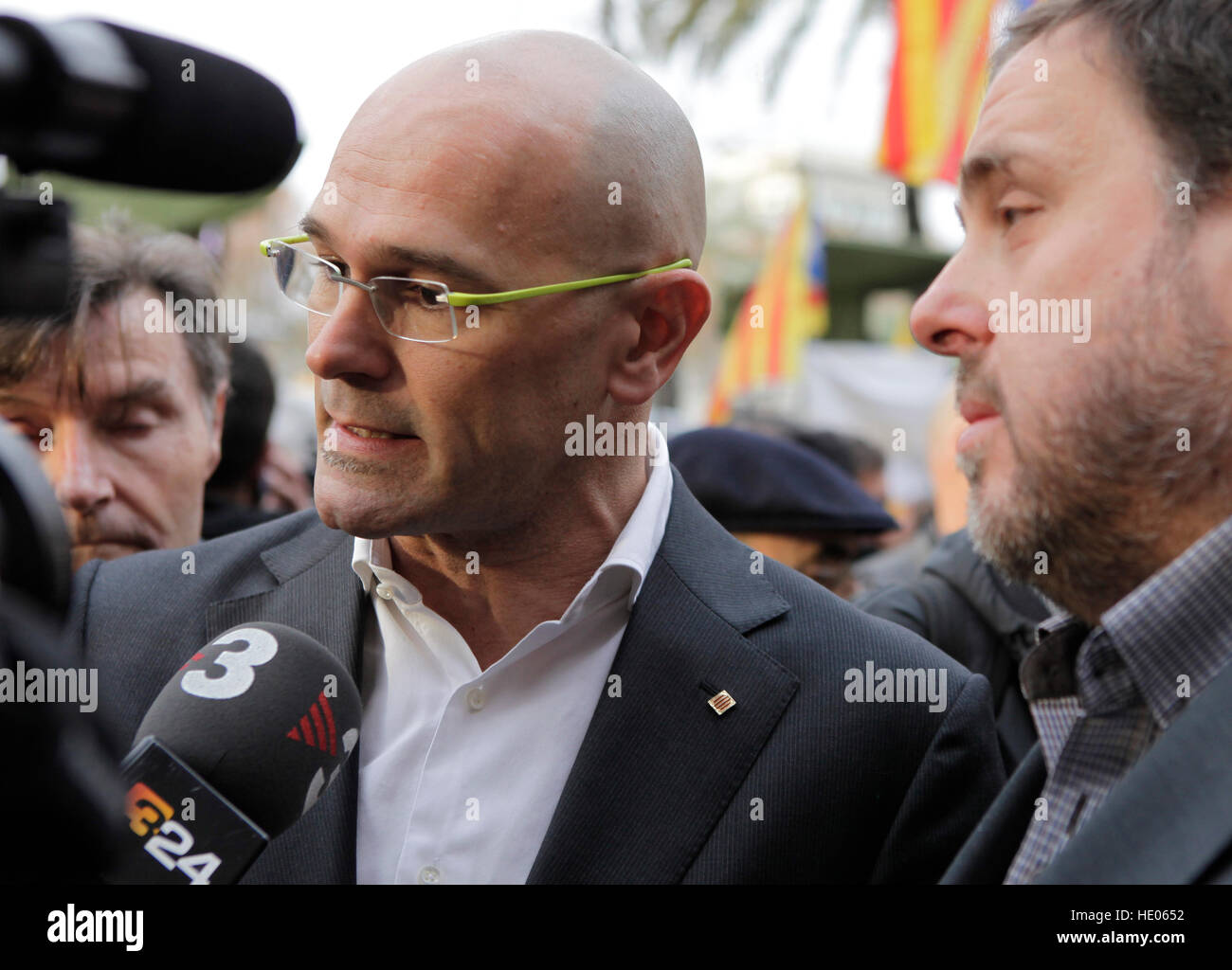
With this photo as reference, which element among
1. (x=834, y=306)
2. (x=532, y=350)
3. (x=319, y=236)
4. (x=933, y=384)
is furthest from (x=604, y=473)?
(x=834, y=306)

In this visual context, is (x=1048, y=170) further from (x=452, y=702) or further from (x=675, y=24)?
(x=675, y=24)

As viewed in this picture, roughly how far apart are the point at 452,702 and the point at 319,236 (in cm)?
90

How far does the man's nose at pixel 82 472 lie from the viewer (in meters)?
2.92

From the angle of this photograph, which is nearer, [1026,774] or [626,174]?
[1026,774]

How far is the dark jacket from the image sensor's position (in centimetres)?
308

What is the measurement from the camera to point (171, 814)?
1.52m

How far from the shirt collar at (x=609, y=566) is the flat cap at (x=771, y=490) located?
120 cm

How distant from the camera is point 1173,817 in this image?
4.77 feet

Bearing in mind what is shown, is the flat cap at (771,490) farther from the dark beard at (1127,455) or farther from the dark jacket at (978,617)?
the dark beard at (1127,455)

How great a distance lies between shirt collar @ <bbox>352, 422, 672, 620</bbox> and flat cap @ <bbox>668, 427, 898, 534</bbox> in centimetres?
120

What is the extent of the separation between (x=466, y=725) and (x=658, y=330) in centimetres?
93

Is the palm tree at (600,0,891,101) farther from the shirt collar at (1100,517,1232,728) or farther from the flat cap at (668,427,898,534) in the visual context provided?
the shirt collar at (1100,517,1232,728)

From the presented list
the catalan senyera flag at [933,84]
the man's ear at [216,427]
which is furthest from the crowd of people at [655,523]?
the catalan senyera flag at [933,84]

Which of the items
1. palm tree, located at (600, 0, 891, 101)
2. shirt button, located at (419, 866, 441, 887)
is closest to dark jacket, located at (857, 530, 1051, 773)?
shirt button, located at (419, 866, 441, 887)
